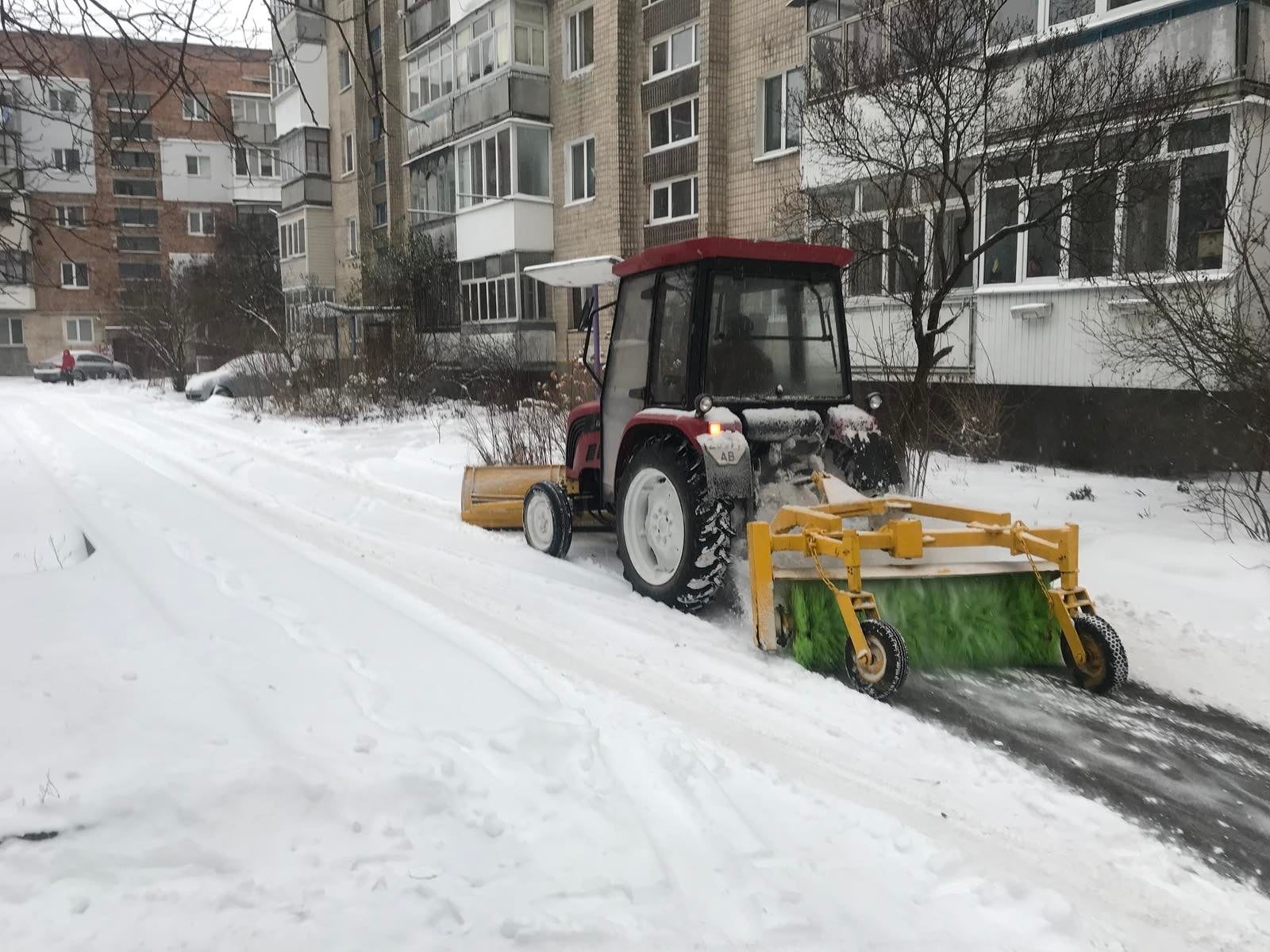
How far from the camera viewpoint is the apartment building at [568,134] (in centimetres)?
1850

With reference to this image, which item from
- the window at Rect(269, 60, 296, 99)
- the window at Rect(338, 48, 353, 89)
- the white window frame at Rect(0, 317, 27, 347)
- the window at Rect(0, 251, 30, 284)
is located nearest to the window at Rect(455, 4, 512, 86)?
the window at Rect(338, 48, 353, 89)

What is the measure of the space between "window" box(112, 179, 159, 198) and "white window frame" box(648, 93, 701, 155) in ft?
134

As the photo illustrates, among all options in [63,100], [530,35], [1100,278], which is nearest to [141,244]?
[530,35]

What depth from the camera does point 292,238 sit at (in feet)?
117

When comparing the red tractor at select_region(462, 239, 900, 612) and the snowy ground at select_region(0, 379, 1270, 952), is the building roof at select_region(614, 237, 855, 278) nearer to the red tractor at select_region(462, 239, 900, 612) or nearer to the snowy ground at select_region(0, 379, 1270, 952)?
the red tractor at select_region(462, 239, 900, 612)

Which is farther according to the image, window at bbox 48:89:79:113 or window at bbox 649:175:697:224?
window at bbox 649:175:697:224

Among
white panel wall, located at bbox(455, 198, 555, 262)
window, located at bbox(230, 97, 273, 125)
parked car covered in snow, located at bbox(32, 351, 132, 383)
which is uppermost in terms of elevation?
window, located at bbox(230, 97, 273, 125)

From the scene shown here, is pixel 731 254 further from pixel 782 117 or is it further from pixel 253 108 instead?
pixel 253 108

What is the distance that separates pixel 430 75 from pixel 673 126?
9.32m

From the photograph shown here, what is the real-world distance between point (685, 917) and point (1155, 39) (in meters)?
10.4

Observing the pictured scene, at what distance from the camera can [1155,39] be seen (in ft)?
32.0

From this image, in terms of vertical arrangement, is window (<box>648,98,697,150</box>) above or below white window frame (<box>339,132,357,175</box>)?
below

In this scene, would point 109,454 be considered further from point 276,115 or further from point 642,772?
point 276,115

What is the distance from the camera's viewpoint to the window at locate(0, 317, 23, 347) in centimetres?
→ 5062
